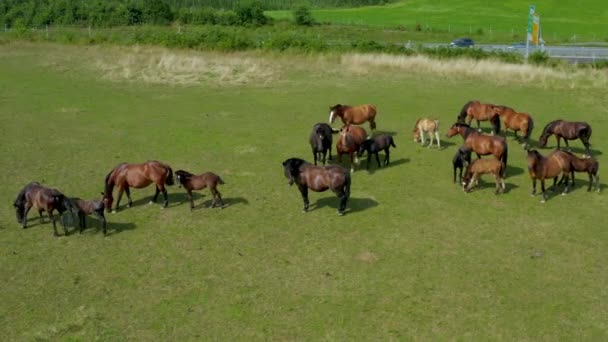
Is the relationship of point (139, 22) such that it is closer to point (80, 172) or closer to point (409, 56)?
point (409, 56)

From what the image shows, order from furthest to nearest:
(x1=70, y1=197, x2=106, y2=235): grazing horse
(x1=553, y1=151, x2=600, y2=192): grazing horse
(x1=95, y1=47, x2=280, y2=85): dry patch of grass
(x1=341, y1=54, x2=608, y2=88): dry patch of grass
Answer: (x1=95, y1=47, x2=280, y2=85): dry patch of grass → (x1=341, y1=54, x2=608, y2=88): dry patch of grass → (x1=553, y1=151, x2=600, y2=192): grazing horse → (x1=70, y1=197, x2=106, y2=235): grazing horse

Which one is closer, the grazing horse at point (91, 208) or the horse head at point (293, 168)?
the grazing horse at point (91, 208)

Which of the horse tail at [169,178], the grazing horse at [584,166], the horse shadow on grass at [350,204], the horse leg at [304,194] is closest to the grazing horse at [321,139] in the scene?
the horse shadow on grass at [350,204]

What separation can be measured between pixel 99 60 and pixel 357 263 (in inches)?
1111

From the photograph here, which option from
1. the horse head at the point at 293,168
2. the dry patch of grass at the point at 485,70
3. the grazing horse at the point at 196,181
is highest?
the dry patch of grass at the point at 485,70

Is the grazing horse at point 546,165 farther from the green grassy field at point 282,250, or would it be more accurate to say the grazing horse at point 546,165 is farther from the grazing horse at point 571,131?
the grazing horse at point 571,131

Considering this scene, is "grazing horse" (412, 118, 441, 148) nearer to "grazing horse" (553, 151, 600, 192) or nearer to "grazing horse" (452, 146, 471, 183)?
"grazing horse" (452, 146, 471, 183)

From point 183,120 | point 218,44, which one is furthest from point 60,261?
point 218,44

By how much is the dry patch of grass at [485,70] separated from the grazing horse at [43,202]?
22.4 m

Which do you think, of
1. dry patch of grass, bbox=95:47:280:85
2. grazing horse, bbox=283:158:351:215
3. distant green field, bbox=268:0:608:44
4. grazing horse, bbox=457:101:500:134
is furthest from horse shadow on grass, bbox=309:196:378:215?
distant green field, bbox=268:0:608:44

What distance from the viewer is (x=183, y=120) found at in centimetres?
2319

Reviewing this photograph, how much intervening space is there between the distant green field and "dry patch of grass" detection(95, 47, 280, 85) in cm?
3242

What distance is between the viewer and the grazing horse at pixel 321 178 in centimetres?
1330

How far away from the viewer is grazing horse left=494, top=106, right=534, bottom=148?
18.9 metres
